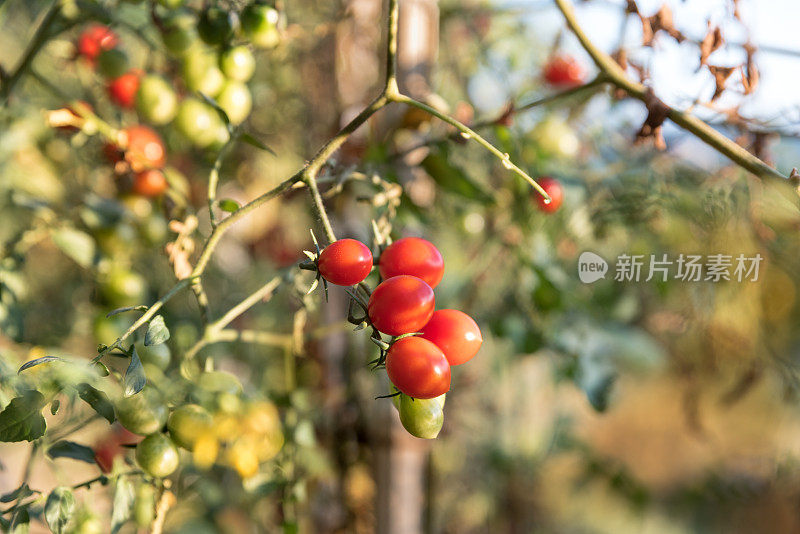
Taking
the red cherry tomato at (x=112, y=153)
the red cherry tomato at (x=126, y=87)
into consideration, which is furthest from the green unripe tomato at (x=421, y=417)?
the red cherry tomato at (x=126, y=87)

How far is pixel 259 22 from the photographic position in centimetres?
58

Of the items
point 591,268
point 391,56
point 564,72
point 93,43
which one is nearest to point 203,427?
point 391,56

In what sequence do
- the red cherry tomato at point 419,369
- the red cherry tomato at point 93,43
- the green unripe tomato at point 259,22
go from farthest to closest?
the red cherry tomato at point 93,43 < the green unripe tomato at point 259,22 < the red cherry tomato at point 419,369

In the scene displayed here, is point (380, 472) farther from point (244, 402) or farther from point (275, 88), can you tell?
point (275, 88)

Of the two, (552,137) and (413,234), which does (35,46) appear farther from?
(552,137)

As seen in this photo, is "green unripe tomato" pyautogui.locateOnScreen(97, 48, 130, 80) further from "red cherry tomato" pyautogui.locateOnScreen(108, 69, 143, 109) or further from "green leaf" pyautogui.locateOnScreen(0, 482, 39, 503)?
"green leaf" pyautogui.locateOnScreen(0, 482, 39, 503)

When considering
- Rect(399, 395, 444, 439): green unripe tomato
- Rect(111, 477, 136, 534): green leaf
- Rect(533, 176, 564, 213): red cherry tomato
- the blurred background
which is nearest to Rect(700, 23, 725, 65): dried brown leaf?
the blurred background

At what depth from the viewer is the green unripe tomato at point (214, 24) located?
59cm

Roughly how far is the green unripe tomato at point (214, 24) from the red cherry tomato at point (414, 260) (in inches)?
13.2

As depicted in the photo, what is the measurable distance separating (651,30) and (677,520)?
220 centimetres

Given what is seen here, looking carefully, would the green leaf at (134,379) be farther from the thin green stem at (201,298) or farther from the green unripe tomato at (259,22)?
the green unripe tomato at (259,22)

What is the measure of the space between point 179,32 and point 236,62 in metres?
0.06

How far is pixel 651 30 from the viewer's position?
1.76 feet

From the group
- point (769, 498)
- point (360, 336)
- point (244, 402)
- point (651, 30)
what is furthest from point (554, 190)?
point (769, 498)
